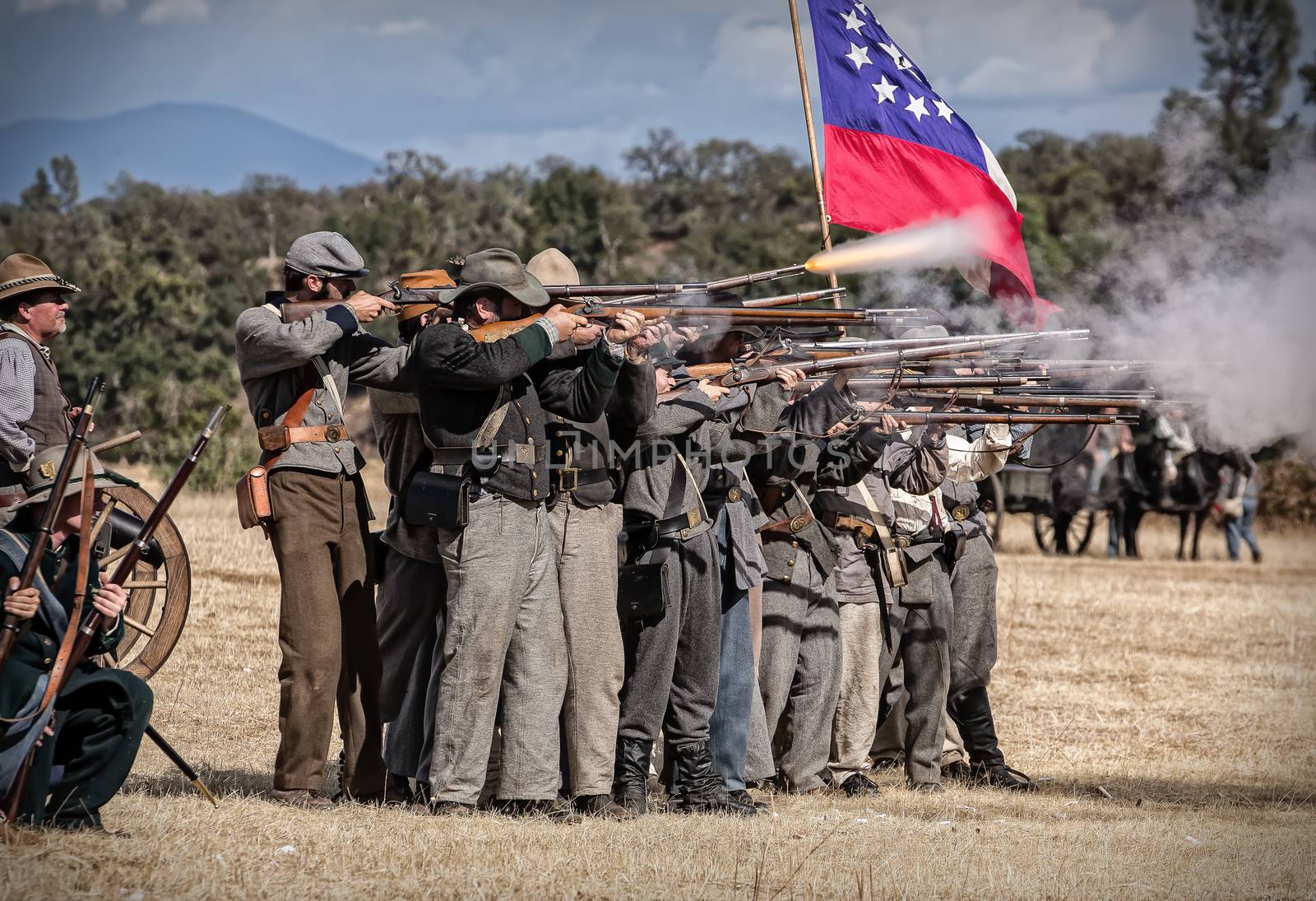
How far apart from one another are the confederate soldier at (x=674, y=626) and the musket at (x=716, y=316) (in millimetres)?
418

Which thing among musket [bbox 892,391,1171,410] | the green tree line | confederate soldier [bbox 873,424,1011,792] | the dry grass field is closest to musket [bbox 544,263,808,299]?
musket [bbox 892,391,1171,410]

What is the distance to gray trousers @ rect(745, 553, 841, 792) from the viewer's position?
305 inches

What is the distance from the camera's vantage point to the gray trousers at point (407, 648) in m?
6.59

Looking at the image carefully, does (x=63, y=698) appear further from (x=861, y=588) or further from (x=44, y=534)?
(x=861, y=588)

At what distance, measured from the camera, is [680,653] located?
6.97 meters

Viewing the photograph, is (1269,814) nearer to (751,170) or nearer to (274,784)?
(274,784)

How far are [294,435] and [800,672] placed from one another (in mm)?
2964

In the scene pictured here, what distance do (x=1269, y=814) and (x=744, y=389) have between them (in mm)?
3470

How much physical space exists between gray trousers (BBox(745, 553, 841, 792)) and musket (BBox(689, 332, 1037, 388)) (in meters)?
1.02

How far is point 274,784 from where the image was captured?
21.1ft

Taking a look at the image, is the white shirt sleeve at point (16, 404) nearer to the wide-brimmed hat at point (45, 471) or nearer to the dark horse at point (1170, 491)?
the wide-brimmed hat at point (45, 471)

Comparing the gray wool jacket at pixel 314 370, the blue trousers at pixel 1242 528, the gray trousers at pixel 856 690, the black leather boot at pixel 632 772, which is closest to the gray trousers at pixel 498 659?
the black leather boot at pixel 632 772

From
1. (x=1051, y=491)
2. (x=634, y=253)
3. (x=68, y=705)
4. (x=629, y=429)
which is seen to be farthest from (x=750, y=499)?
(x=634, y=253)

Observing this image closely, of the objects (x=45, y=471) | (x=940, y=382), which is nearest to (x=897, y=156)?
(x=940, y=382)
